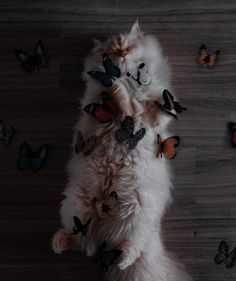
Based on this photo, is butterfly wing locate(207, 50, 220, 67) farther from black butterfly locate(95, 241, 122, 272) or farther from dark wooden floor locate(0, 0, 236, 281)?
black butterfly locate(95, 241, 122, 272)

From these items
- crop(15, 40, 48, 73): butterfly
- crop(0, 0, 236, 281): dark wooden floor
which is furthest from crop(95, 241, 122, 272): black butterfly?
crop(15, 40, 48, 73): butterfly

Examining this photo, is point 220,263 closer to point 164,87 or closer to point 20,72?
point 164,87

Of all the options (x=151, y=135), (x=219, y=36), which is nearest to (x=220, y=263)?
(x=151, y=135)

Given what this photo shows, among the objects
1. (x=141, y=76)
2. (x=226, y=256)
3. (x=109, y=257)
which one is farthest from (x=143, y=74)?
(x=226, y=256)

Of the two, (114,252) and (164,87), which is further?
(164,87)

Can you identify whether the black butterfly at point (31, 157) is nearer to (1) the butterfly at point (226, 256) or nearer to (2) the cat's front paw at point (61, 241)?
(2) the cat's front paw at point (61, 241)

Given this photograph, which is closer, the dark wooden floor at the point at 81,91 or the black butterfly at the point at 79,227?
the black butterfly at the point at 79,227

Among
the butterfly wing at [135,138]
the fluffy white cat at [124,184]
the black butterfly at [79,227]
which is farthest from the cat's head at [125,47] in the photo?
the black butterfly at [79,227]
